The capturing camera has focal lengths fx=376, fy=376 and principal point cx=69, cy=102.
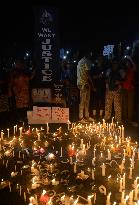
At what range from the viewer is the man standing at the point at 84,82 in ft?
41.1

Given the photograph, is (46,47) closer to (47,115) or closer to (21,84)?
(21,84)

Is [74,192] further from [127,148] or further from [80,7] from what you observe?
[80,7]

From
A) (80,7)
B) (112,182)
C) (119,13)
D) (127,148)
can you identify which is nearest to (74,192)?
(112,182)

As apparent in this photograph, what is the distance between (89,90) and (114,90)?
995 millimetres

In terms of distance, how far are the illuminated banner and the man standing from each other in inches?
32.1

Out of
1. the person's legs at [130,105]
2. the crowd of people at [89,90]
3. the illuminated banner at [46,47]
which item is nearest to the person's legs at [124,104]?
the crowd of people at [89,90]

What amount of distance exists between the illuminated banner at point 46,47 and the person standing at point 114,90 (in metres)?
1.83

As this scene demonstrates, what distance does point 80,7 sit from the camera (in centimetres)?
2886

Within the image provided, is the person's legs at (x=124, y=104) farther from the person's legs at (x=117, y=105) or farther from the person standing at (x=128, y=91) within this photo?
the person's legs at (x=117, y=105)

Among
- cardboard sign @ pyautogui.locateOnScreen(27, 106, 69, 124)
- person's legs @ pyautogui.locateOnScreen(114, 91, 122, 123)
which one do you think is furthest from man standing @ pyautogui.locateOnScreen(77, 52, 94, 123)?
person's legs @ pyautogui.locateOnScreen(114, 91, 122, 123)

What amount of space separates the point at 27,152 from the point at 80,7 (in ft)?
69.9

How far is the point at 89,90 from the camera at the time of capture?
518 inches

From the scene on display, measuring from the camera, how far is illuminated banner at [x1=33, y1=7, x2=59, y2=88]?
40.0ft

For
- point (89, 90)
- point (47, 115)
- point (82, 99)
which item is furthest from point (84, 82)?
point (47, 115)
